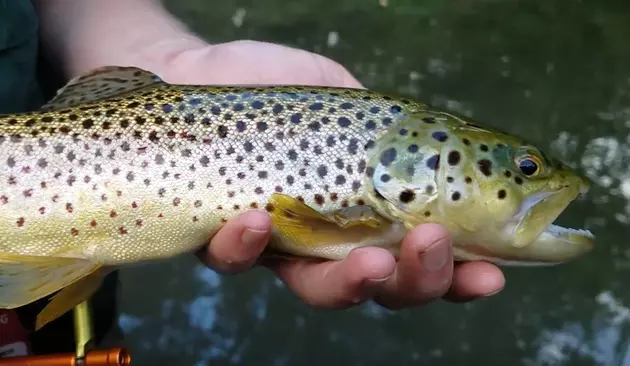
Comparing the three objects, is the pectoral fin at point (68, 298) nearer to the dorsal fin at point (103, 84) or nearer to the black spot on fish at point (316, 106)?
the dorsal fin at point (103, 84)

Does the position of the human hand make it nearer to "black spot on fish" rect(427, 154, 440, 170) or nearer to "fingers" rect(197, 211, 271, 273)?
"fingers" rect(197, 211, 271, 273)

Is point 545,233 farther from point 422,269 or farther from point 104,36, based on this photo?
point 104,36

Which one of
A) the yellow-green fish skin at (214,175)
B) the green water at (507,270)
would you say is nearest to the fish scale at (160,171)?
the yellow-green fish skin at (214,175)

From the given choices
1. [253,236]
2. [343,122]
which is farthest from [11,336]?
[343,122]

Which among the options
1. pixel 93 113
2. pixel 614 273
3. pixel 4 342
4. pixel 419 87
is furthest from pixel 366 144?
pixel 419 87

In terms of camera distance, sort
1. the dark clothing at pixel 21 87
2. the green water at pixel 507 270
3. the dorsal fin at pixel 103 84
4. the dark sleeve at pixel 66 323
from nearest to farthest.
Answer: the dorsal fin at pixel 103 84 → the dark clothing at pixel 21 87 → the dark sleeve at pixel 66 323 → the green water at pixel 507 270
